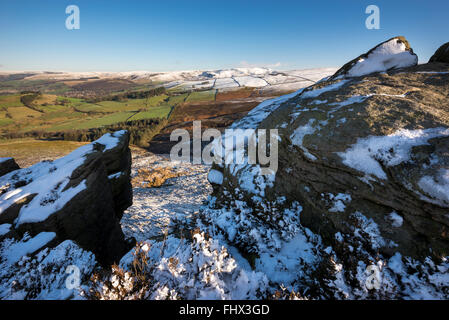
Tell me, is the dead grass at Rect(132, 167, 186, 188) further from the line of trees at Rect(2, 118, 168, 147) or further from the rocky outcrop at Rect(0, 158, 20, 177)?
the line of trees at Rect(2, 118, 168, 147)

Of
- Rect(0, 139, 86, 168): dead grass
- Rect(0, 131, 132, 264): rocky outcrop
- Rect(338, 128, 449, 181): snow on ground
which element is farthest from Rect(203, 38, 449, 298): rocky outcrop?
Rect(0, 139, 86, 168): dead grass

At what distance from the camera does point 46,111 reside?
74375 millimetres

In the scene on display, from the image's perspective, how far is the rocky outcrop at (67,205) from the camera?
260 inches

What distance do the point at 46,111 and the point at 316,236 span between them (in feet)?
339

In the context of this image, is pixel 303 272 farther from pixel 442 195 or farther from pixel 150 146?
pixel 150 146

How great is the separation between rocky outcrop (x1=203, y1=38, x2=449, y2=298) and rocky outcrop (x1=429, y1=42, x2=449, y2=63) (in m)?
0.68

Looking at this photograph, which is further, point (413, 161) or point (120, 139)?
point (120, 139)

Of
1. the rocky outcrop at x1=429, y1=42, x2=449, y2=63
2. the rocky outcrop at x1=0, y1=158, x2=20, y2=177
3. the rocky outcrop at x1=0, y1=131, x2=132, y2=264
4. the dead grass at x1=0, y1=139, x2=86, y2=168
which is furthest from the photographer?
the dead grass at x1=0, y1=139, x2=86, y2=168

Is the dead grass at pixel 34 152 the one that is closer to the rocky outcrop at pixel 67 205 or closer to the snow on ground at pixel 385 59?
the rocky outcrop at pixel 67 205

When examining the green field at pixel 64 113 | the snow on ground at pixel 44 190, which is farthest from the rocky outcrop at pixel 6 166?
the green field at pixel 64 113

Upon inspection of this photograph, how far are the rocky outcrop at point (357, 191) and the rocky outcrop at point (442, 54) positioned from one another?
0.68 m

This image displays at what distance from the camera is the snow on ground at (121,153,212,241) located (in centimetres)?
1204

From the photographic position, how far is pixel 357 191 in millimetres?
5117
